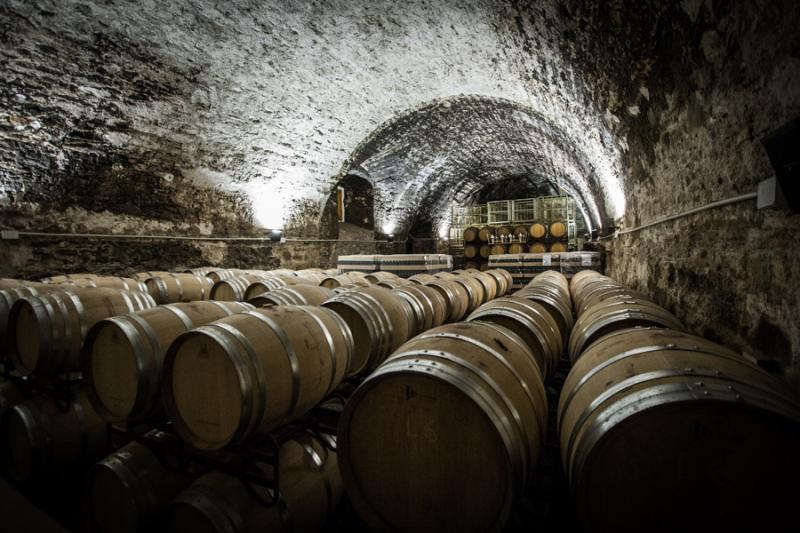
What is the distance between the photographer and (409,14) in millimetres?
5309

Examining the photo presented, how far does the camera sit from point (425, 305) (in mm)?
3744

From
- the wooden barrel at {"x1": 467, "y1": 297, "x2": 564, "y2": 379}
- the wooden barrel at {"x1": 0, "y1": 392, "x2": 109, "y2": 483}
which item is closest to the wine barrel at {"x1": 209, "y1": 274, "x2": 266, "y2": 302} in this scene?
the wooden barrel at {"x1": 0, "y1": 392, "x2": 109, "y2": 483}

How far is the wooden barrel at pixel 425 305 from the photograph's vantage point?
353 cm

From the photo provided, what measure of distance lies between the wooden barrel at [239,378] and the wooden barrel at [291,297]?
3.73ft

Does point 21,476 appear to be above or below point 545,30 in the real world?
below

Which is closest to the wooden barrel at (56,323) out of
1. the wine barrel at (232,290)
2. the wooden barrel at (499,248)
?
the wine barrel at (232,290)

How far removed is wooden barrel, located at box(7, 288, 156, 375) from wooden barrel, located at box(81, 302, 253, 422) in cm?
44

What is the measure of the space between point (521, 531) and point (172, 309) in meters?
2.34

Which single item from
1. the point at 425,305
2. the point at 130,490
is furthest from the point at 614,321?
the point at 130,490

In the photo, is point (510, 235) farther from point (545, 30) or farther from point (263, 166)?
point (545, 30)

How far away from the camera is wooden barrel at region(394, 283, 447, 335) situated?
11.6ft

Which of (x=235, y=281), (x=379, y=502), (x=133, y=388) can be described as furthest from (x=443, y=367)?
(x=235, y=281)

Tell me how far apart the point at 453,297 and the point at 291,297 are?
76.9 inches

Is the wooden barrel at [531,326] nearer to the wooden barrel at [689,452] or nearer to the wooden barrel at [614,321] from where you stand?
the wooden barrel at [614,321]
